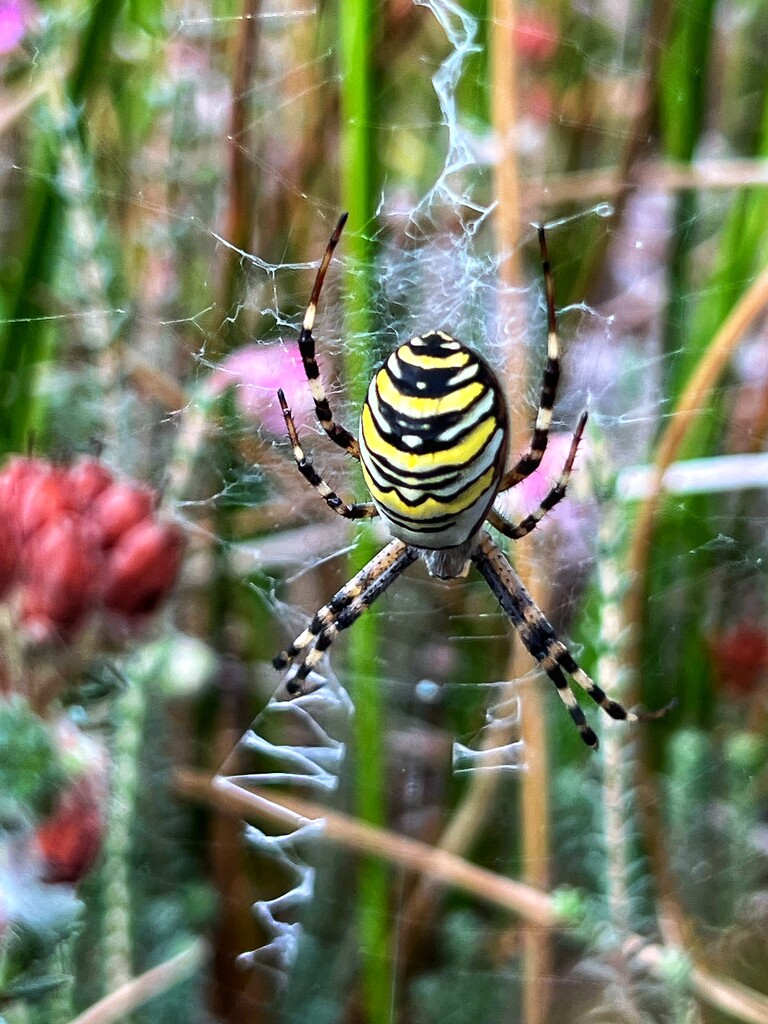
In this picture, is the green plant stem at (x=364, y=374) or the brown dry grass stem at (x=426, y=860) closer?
the green plant stem at (x=364, y=374)

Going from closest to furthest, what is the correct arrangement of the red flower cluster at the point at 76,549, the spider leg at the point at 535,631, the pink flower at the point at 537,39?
1. the red flower cluster at the point at 76,549
2. the spider leg at the point at 535,631
3. the pink flower at the point at 537,39

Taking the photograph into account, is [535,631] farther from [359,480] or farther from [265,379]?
[265,379]

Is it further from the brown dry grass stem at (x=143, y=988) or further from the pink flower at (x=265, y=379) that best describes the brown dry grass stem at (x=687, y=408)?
the brown dry grass stem at (x=143, y=988)

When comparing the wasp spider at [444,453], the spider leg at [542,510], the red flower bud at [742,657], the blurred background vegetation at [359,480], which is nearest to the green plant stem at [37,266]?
the blurred background vegetation at [359,480]

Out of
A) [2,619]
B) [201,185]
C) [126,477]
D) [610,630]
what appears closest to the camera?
[2,619]

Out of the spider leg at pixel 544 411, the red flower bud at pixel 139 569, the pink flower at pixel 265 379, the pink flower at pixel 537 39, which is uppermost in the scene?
the pink flower at pixel 537 39

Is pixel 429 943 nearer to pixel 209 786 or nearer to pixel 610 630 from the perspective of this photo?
pixel 209 786

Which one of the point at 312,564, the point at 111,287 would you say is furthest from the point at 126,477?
the point at 312,564
